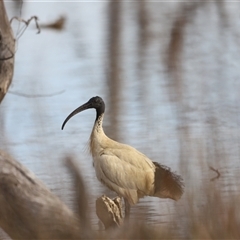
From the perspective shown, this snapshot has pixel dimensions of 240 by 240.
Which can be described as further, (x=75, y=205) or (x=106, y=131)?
(x=106, y=131)

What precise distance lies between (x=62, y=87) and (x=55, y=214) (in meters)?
1.81

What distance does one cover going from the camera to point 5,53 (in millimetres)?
3262

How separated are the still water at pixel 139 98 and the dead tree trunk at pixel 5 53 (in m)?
0.12

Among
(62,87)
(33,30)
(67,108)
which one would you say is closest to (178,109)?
(67,108)

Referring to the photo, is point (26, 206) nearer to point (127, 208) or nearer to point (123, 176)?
point (127, 208)

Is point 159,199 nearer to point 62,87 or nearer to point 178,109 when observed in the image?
point 178,109

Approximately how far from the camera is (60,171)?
266 centimetres

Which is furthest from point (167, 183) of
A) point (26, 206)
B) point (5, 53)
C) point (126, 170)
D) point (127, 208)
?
point (5, 53)

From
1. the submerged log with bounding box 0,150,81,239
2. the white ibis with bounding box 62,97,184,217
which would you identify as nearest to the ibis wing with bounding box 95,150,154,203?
the white ibis with bounding box 62,97,184,217

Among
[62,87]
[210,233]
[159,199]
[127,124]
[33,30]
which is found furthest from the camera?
[33,30]

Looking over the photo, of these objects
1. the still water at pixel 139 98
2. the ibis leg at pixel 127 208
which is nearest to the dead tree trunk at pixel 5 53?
the still water at pixel 139 98

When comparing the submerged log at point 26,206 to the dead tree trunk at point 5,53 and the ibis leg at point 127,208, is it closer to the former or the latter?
the ibis leg at point 127,208

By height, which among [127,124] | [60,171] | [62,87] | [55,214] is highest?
[60,171]

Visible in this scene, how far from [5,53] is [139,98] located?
0.96m
